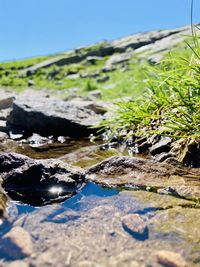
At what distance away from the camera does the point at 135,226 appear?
13.5 feet

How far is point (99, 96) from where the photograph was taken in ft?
74.6

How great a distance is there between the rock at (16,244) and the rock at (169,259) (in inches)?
41.9

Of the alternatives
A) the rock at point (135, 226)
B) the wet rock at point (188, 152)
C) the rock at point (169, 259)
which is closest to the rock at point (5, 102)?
the wet rock at point (188, 152)

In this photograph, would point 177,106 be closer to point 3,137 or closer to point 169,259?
point 169,259

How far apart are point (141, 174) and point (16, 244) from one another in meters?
2.39

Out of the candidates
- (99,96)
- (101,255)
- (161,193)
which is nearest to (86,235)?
(101,255)

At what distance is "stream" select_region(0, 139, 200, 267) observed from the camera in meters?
3.51

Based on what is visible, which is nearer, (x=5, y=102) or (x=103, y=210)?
(x=103, y=210)

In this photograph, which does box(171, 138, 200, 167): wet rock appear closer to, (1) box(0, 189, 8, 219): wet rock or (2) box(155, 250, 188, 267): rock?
(1) box(0, 189, 8, 219): wet rock

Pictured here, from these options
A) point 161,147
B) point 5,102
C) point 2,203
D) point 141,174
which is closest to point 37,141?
point 161,147

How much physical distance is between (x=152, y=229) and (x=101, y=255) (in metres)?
0.73

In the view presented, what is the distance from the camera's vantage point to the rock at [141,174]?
5.49 meters

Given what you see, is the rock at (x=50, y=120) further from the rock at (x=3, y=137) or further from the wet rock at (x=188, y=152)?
the wet rock at (x=188, y=152)

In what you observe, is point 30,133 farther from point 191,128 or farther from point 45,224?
point 45,224
